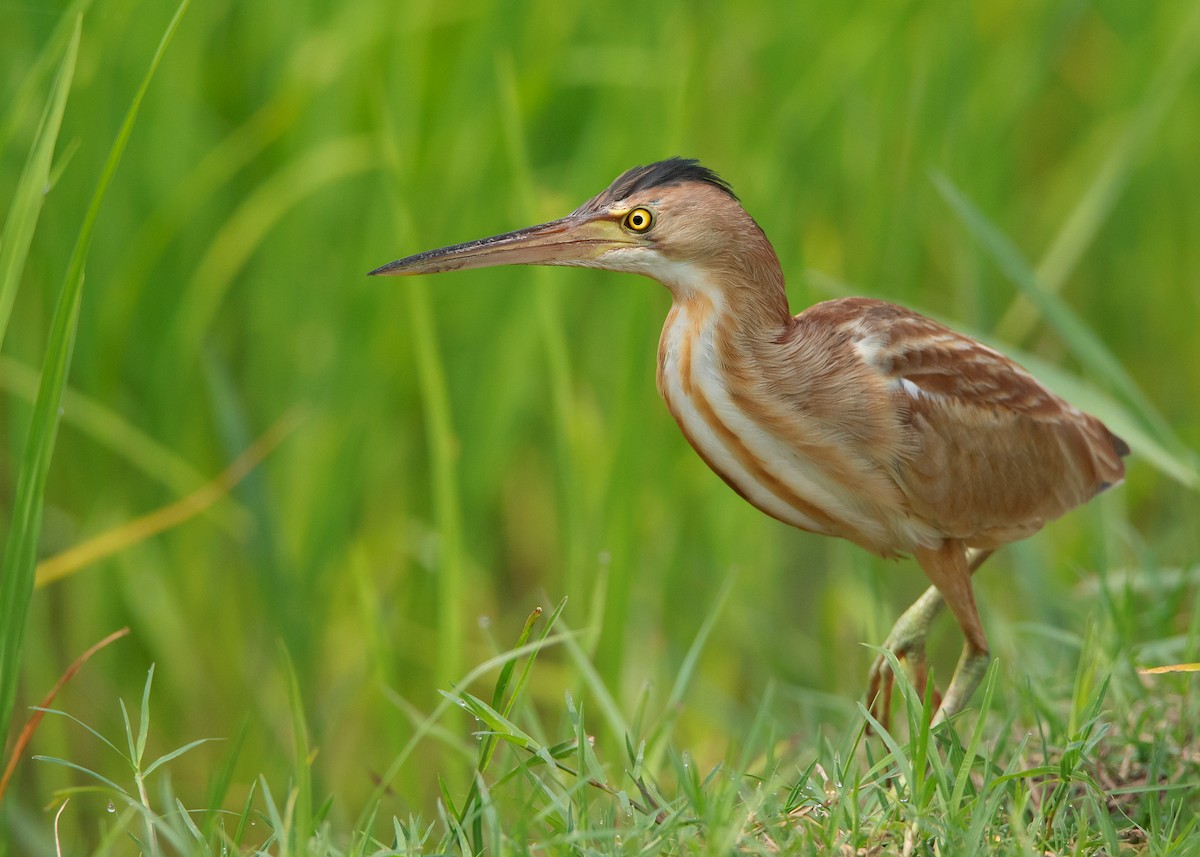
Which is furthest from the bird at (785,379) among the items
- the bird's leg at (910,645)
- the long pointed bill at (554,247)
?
the bird's leg at (910,645)

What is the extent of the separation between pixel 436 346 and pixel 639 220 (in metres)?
1.18

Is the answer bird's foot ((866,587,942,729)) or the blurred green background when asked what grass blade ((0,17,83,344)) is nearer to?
the blurred green background

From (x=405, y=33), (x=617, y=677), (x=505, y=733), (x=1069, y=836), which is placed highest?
(x=405, y=33)

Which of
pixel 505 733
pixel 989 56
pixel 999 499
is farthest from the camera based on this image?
pixel 989 56

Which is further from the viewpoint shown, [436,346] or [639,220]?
[436,346]

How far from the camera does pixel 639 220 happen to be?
2258 mm

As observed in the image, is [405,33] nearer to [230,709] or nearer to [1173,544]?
[230,709]

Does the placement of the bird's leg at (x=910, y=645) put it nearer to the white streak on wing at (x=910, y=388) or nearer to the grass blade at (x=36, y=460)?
the white streak on wing at (x=910, y=388)

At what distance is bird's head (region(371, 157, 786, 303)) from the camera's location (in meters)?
2.25

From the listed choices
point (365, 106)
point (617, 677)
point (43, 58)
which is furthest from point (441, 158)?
point (43, 58)

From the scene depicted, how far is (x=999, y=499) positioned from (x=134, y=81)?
248 centimetres

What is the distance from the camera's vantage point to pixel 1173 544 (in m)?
4.11

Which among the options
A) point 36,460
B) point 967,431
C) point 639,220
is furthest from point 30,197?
point 967,431

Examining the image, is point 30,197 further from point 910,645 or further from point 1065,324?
point 1065,324
